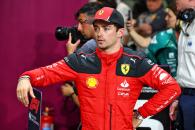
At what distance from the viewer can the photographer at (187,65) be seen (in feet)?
13.4

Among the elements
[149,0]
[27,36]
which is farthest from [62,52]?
[149,0]

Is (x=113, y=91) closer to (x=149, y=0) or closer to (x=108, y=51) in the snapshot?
(x=108, y=51)

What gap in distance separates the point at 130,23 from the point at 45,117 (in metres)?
1.20

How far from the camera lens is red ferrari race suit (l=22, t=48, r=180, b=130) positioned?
11.4 feet

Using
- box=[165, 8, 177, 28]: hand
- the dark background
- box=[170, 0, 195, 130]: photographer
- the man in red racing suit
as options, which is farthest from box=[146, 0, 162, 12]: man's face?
the man in red racing suit

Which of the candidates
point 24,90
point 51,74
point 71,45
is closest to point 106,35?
point 51,74

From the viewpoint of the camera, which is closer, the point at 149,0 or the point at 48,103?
the point at 48,103

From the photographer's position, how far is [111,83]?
347cm

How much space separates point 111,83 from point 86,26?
85cm

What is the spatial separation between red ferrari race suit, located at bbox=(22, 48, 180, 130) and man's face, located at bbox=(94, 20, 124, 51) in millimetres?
66

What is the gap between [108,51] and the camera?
350cm

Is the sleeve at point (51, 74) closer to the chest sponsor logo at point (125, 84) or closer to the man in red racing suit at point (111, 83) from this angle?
the man in red racing suit at point (111, 83)

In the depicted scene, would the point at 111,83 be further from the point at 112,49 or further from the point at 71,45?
the point at 71,45

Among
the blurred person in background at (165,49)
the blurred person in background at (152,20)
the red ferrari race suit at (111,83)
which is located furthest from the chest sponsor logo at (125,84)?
the blurred person in background at (152,20)
